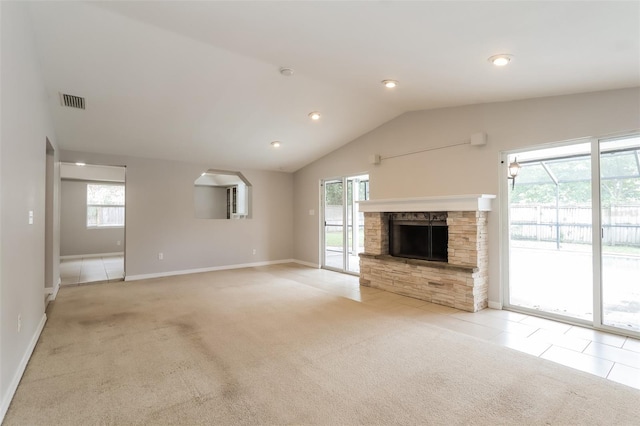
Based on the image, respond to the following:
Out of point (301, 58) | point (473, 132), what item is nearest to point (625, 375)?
point (473, 132)

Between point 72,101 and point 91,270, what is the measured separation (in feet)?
14.9

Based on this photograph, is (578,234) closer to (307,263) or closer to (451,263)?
(451,263)

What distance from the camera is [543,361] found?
2.69 metres

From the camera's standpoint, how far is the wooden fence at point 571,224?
327 centimetres

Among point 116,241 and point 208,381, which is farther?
point 116,241

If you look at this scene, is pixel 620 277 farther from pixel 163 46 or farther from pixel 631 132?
pixel 163 46

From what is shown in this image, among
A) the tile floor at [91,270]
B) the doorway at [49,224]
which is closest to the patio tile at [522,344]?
the doorway at [49,224]

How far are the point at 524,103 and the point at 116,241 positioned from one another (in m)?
10.8

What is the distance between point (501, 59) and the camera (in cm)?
287

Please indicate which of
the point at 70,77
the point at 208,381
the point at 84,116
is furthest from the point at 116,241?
the point at 208,381

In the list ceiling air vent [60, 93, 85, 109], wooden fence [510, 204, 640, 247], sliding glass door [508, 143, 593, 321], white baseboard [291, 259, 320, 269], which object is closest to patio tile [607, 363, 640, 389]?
sliding glass door [508, 143, 593, 321]

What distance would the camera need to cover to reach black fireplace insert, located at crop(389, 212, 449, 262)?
471cm

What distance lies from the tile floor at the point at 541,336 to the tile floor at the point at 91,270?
4901mm

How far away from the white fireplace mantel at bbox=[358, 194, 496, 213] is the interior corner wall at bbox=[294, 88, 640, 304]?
31 centimetres
